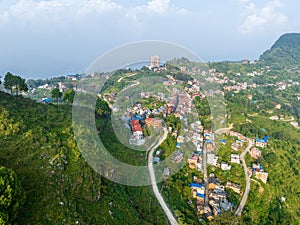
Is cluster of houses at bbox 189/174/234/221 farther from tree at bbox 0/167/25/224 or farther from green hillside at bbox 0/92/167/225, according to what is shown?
tree at bbox 0/167/25/224

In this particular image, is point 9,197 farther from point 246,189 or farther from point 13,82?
point 246,189

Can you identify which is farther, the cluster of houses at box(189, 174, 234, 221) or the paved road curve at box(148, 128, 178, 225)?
the cluster of houses at box(189, 174, 234, 221)

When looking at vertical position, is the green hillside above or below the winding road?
above

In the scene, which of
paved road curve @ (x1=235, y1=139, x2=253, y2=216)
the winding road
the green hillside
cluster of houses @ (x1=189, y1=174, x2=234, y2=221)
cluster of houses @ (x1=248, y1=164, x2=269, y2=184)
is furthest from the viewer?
cluster of houses @ (x1=248, y1=164, x2=269, y2=184)

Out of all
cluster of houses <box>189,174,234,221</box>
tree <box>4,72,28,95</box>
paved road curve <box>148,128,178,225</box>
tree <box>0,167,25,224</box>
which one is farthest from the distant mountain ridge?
tree <box>0,167,25,224</box>

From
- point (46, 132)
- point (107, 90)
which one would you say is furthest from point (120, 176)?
point (107, 90)

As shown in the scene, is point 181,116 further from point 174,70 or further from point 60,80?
point 60,80

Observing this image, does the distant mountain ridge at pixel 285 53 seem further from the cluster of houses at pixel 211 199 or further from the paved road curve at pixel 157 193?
the paved road curve at pixel 157 193

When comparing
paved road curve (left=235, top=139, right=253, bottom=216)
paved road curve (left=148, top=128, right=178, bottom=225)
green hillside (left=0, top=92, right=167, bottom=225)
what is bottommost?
paved road curve (left=235, top=139, right=253, bottom=216)
